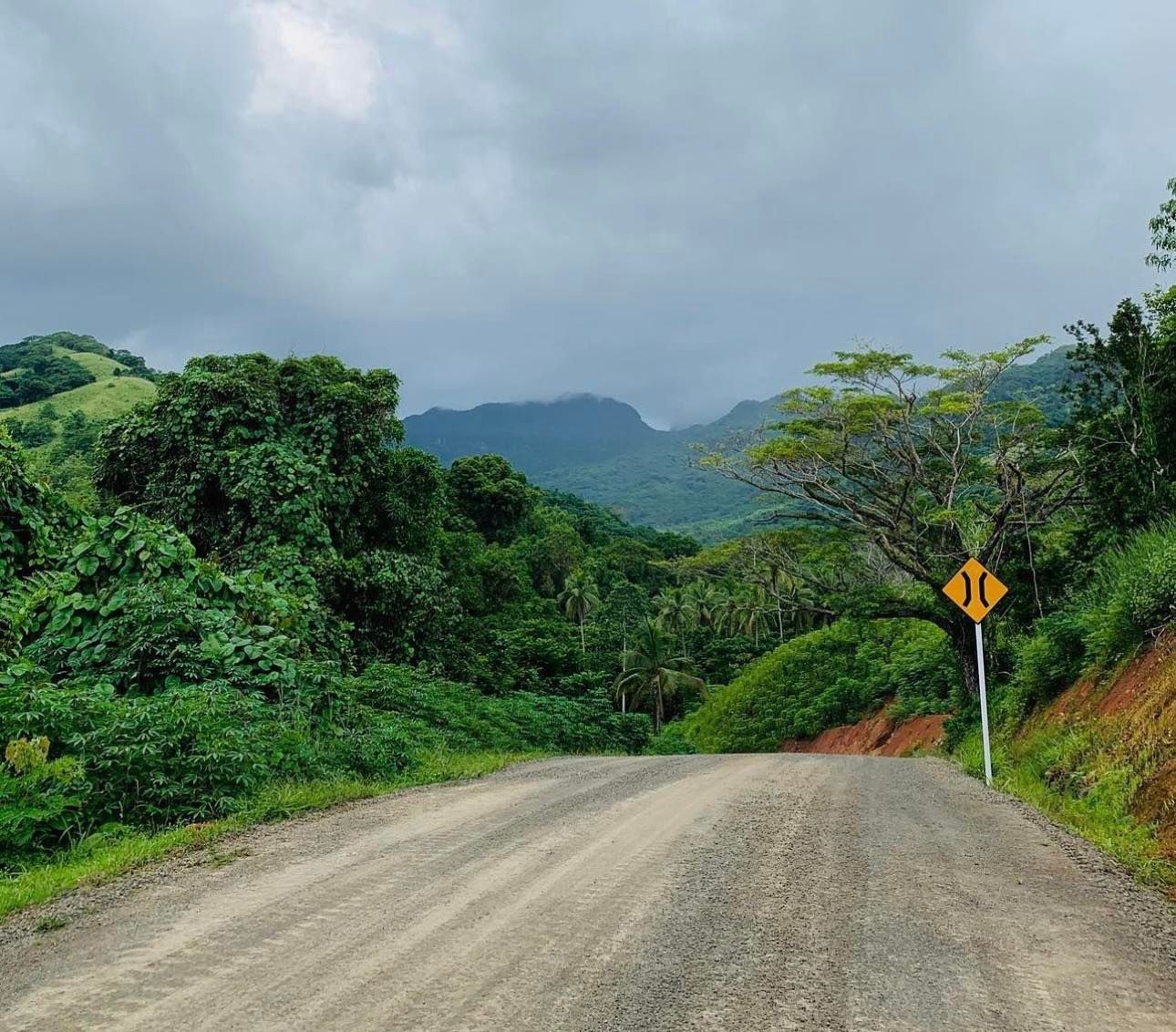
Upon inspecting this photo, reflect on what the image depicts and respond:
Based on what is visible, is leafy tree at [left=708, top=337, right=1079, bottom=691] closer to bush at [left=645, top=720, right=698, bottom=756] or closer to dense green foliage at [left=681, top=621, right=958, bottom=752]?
bush at [left=645, top=720, right=698, bottom=756]

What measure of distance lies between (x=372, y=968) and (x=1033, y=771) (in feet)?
29.0

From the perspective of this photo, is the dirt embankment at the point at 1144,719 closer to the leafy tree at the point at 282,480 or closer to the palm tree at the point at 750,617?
the leafy tree at the point at 282,480

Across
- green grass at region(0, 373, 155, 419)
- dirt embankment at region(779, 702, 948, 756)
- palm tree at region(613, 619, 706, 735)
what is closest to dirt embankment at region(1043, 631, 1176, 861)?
dirt embankment at region(779, 702, 948, 756)

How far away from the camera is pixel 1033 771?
10.0 m

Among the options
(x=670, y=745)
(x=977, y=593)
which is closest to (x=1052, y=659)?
(x=977, y=593)

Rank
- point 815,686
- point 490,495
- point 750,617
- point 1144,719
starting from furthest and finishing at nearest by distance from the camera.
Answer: point 750,617
point 490,495
point 815,686
point 1144,719

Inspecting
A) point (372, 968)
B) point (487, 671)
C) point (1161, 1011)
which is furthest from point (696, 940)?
point (487, 671)

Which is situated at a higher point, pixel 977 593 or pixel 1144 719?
pixel 977 593

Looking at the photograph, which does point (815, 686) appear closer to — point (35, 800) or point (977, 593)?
point (977, 593)

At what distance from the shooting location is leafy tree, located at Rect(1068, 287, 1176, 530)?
1478cm

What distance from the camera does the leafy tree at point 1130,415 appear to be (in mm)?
14781

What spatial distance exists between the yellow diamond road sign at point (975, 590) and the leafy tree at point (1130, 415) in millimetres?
5390

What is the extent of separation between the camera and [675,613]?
66625mm

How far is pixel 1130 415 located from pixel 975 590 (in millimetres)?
7882
